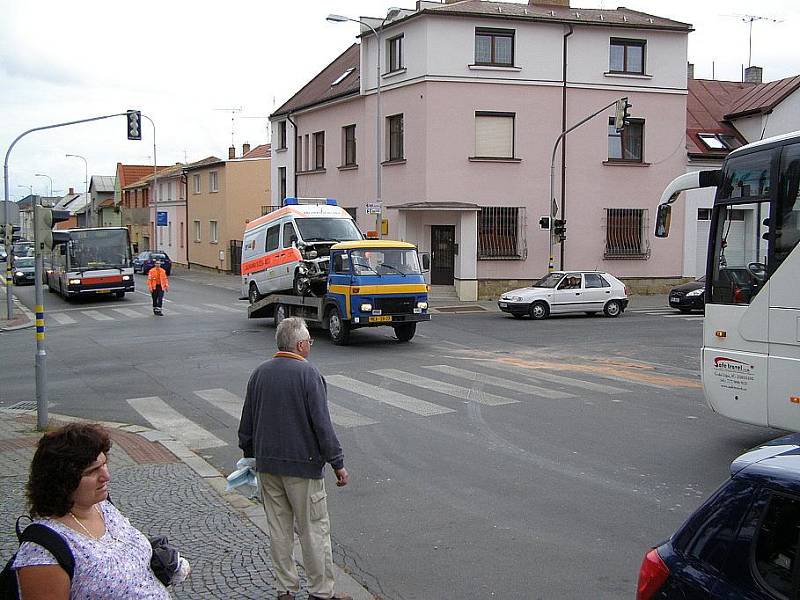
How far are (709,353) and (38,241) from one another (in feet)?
28.4

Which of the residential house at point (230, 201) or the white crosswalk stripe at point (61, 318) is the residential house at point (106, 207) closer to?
the residential house at point (230, 201)

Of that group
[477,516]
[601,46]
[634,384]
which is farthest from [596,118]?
[477,516]

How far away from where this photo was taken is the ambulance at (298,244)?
21.2 metres

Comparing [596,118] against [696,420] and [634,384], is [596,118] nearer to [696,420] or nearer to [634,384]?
[634,384]

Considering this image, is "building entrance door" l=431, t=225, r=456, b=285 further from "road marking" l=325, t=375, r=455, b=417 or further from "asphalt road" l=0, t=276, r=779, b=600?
"road marking" l=325, t=375, r=455, b=417

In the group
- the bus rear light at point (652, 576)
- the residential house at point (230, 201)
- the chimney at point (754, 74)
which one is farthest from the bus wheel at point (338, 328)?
the chimney at point (754, 74)

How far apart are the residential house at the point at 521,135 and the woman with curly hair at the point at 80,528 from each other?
1146 inches

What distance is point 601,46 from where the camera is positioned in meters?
33.8

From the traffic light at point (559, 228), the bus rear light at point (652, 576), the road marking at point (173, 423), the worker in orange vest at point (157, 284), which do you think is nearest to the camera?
the bus rear light at point (652, 576)

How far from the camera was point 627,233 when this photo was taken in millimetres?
34750

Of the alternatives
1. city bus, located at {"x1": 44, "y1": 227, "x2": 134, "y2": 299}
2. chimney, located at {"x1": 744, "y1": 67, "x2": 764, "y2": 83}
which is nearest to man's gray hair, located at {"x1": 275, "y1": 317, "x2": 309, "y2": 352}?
city bus, located at {"x1": 44, "y1": 227, "x2": 134, "y2": 299}

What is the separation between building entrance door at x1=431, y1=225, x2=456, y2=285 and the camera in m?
33.2

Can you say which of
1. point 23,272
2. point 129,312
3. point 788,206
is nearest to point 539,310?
point 129,312

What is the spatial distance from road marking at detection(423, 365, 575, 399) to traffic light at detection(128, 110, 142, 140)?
21861 mm
